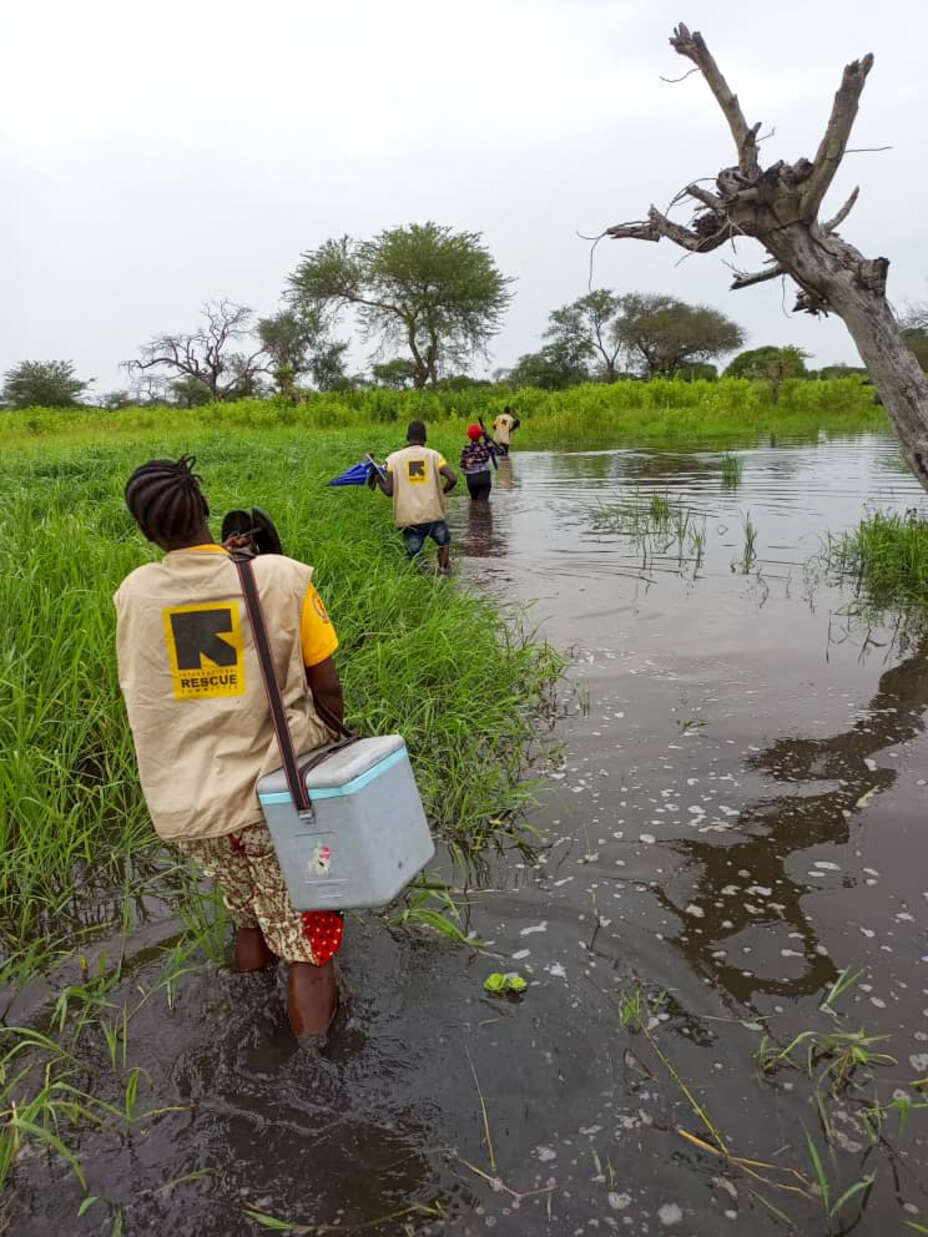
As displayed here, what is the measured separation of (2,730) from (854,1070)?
3.47 meters

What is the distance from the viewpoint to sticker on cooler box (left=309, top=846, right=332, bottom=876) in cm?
194

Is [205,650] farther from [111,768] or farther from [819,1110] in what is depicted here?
[819,1110]

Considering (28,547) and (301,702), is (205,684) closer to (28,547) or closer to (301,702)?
(301,702)

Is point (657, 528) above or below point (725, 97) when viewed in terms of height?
below

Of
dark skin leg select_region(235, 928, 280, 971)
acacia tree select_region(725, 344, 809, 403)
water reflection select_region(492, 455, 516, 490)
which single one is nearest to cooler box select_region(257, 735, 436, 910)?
dark skin leg select_region(235, 928, 280, 971)

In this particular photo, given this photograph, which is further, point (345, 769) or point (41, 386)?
point (41, 386)

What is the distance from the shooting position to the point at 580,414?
1149 inches

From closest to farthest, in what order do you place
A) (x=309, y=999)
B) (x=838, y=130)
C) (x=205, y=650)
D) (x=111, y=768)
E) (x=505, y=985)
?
(x=205, y=650), (x=309, y=999), (x=505, y=985), (x=111, y=768), (x=838, y=130)

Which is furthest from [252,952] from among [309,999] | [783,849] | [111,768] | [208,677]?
[783,849]

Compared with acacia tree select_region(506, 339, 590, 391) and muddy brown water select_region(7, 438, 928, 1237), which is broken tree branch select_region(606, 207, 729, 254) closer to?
muddy brown water select_region(7, 438, 928, 1237)

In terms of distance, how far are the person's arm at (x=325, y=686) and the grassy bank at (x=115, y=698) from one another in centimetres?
118

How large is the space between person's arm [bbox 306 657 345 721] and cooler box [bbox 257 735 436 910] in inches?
9.0

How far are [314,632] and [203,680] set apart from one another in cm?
32

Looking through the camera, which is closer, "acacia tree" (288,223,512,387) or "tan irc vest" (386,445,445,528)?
"tan irc vest" (386,445,445,528)
